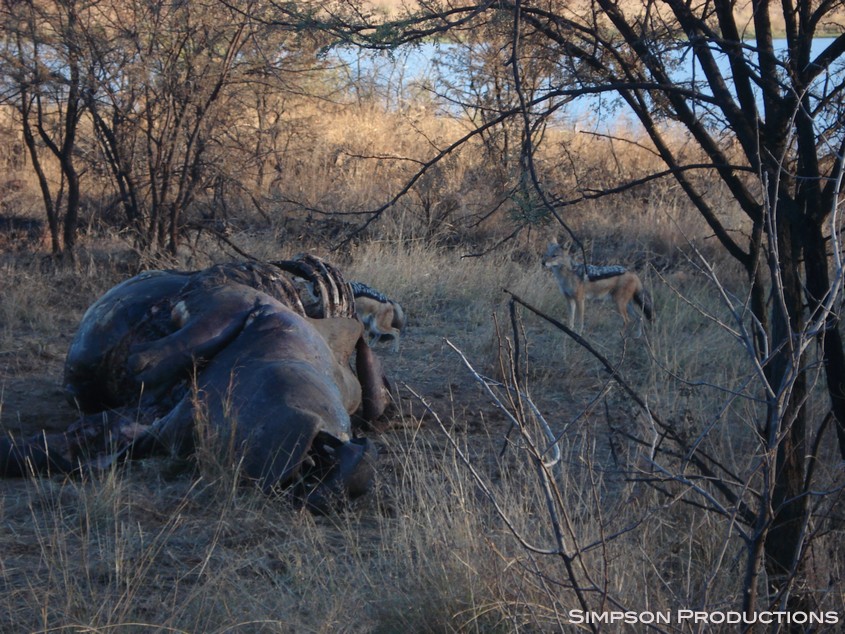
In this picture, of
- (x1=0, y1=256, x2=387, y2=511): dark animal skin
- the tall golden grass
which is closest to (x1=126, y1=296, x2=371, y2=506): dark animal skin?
(x1=0, y1=256, x2=387, y2=511): dark animal skin

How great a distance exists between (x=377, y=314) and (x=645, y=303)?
9.14 ft

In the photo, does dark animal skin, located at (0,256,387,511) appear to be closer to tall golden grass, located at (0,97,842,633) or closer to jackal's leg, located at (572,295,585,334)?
tall golden grass, located at (0,97,842,633)

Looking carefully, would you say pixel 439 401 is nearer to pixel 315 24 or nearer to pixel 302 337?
pixel 302 337

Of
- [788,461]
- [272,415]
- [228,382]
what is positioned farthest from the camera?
[228,382]

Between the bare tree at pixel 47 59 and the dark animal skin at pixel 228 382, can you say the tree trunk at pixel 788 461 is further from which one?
the bare tree at pixel 47 59

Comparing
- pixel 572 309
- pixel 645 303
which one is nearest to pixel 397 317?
pixel 572 309

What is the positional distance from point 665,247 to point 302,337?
24.4 feet

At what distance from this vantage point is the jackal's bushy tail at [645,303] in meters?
8.73

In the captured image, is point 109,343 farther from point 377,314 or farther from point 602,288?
Answer: point 602,288

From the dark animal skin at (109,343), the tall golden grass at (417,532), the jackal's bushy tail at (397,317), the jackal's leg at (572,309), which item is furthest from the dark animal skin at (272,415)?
the jackal's leg at (572,309)

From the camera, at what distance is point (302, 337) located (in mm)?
5219

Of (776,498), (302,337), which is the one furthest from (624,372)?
(776,498)

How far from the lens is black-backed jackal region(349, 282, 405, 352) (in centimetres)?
745

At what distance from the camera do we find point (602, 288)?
29.3 feet
